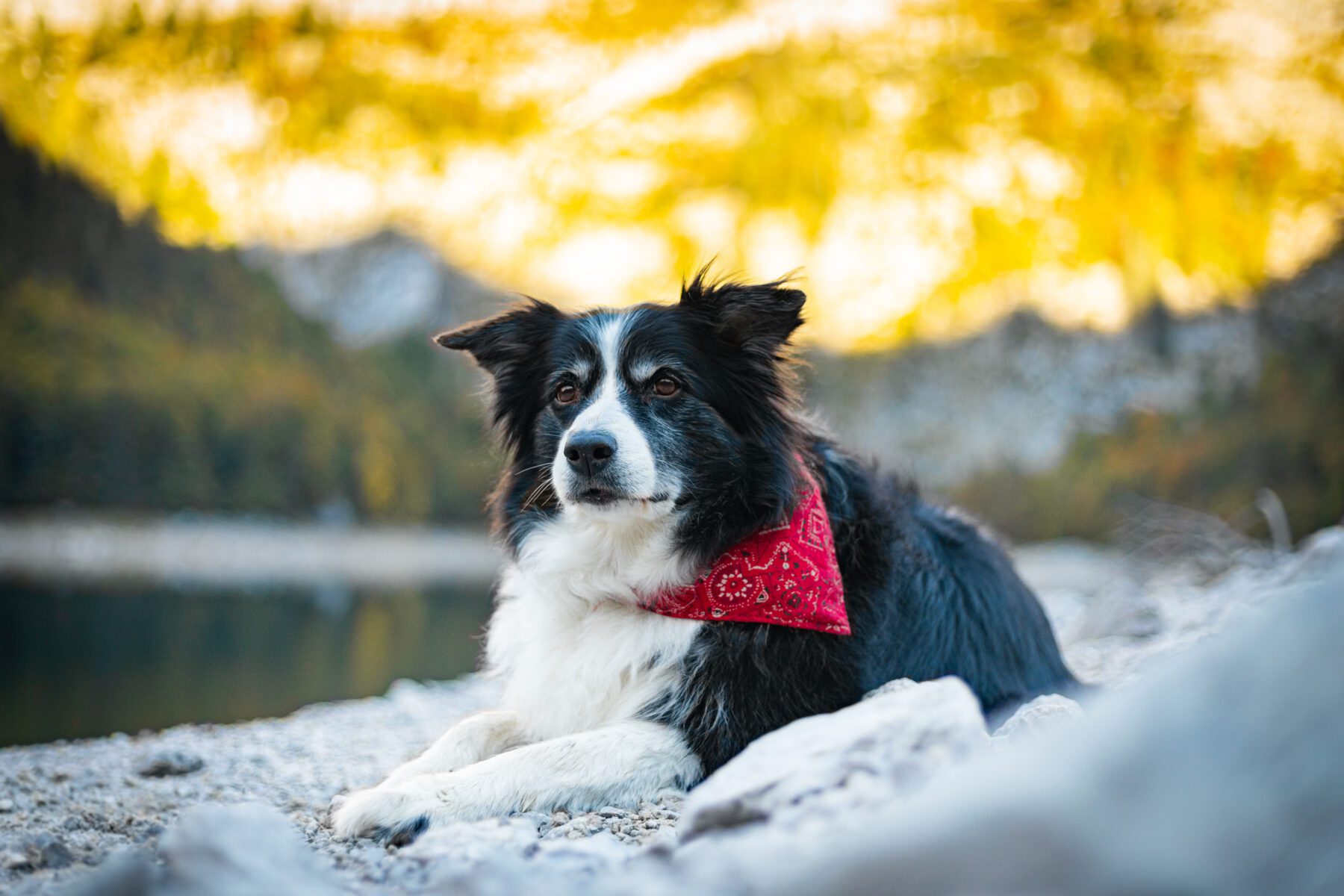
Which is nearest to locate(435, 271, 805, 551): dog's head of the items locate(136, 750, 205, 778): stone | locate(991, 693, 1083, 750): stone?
locate(991, 693, 1083, 750): stone

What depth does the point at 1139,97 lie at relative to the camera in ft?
230

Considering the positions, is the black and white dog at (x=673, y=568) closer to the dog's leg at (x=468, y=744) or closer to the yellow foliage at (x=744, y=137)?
the dog's leg at (x=468, y=744)

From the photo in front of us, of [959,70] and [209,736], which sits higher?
[959,70]

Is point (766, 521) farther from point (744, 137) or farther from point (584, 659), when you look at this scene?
point (744, 137)

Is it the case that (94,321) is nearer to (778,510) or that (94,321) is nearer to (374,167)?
(374,167)

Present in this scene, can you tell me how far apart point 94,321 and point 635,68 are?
59924mm

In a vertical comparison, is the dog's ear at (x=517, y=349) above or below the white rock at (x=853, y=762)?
above

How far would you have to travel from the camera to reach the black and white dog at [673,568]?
3.31m

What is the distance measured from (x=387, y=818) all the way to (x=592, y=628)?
1.09m

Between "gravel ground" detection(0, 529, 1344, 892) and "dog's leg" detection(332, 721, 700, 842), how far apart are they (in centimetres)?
7

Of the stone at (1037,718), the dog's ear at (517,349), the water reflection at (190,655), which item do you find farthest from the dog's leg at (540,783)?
the dog's ear at (517,349)

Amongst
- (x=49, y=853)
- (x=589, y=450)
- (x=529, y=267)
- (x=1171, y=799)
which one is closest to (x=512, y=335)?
(x=589, y=450)

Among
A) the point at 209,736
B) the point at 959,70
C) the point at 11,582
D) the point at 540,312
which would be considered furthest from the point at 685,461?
the point at 959,70

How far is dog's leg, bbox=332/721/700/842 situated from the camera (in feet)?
9.68
